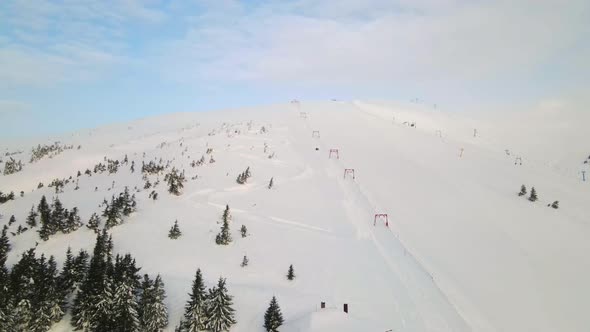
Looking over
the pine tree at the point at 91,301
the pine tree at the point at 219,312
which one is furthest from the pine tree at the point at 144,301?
the pine tree at the point at 219,312

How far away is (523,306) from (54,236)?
42.0m

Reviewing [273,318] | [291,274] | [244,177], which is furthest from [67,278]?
[244,177]

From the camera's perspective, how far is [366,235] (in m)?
39.3

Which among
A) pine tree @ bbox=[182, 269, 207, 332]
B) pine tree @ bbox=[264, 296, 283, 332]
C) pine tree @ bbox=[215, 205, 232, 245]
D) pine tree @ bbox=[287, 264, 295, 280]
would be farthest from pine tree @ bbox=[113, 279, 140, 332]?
pine tree @ bbox=[287, 264, 295, 280]

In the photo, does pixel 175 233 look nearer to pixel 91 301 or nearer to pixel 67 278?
pixel 67 278

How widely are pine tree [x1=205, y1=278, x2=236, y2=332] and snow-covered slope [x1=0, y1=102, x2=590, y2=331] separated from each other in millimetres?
1264

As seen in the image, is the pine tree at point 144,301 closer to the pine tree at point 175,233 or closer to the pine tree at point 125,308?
the pine tree at point 125,308

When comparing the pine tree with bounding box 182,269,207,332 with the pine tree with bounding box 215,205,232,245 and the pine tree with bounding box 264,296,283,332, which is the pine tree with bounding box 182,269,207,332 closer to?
the pine tree with bounding box 264,296,283,332

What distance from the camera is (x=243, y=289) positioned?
3144 centimetres

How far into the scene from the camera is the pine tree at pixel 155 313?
2772 cm

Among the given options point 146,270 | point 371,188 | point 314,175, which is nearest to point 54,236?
point 146,270

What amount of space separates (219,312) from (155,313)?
455 cm

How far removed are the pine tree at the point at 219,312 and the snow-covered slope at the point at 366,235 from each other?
49.8 inches

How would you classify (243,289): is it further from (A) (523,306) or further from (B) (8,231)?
(B) (8,231)
